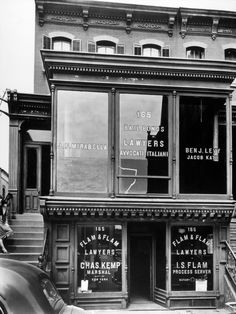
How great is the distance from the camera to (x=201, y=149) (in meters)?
12.6

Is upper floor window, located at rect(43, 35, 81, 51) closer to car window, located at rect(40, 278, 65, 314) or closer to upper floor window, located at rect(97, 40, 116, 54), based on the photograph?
upper floor window, located at rect(97, 40, 116, 54)

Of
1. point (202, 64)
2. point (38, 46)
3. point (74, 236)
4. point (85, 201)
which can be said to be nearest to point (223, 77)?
point (202, 64)

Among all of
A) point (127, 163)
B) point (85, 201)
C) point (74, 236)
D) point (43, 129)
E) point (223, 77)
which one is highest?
point (223, 77)

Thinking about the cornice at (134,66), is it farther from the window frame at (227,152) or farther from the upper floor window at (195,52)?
the upper floor window at (195,52)

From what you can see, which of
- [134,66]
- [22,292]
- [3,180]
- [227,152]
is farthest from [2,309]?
[3,180]

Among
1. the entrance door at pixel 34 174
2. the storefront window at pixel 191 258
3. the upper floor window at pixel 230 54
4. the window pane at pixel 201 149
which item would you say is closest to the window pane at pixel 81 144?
the window pane at pixel 201 149

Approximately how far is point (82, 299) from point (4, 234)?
2.77 m

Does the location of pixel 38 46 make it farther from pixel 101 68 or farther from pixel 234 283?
pixel 234 283

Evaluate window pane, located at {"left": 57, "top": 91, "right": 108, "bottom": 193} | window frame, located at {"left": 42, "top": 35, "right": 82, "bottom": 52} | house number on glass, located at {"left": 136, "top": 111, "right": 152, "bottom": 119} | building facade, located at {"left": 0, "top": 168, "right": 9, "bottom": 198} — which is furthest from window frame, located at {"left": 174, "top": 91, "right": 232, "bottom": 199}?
building facade, located at {"left": 0, "top": 168, "right": 9, "bottom": 198}

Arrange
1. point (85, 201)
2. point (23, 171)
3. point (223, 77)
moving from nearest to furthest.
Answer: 1. point (85, 201)
2. point (223, 77)
3. point (23, 171)

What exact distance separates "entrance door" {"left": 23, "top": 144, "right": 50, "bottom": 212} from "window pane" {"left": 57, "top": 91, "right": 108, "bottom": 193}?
4.02m

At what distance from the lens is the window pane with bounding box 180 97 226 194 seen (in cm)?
1250

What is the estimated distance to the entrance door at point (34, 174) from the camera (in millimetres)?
15812

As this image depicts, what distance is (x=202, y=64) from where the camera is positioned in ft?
40.8
